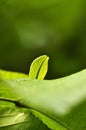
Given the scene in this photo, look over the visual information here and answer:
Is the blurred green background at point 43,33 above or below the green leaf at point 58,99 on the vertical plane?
below

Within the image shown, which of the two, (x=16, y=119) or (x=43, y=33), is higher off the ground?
(x=16, y=119)

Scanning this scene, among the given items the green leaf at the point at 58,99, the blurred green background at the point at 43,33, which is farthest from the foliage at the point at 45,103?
the blurred green background at the point at 43,33

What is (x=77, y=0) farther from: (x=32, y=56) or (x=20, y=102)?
(x=20, y=102)

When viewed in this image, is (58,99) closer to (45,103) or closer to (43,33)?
(45,103)

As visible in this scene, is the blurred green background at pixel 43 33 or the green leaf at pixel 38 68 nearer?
the green leaf at pixel 38 68

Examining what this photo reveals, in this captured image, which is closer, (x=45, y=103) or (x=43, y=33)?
(x=45, y=103)

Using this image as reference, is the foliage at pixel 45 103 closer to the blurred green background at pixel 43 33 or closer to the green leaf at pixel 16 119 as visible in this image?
the green leaf at pixel 16 119

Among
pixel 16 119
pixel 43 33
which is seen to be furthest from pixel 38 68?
pixel 43 33

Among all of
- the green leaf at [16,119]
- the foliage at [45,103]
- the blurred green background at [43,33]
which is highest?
the foliage at [45,103]

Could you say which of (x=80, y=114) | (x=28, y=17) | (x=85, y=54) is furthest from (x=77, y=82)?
(x=28, y=17)
